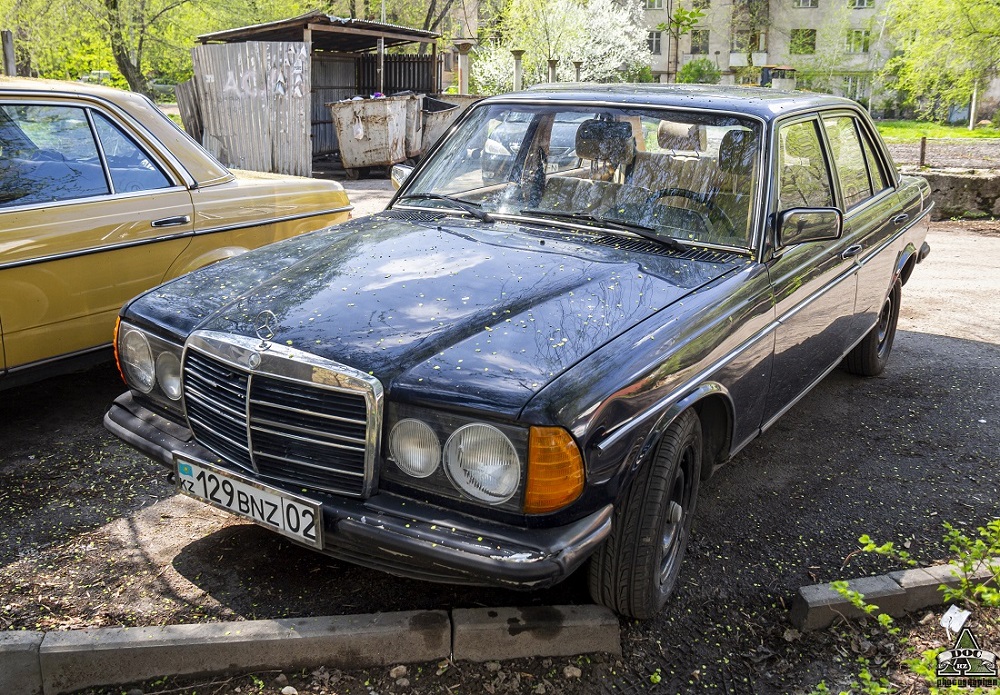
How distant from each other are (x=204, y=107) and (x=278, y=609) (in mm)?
13924

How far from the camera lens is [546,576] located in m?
2.48

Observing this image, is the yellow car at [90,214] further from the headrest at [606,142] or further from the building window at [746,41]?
the building window at [746,41]

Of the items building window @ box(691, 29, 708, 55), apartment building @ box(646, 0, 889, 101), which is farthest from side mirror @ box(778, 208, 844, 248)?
building window @ box(691, 29, 708, 55)

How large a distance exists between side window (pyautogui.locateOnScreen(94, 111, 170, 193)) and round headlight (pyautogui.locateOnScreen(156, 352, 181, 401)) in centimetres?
196

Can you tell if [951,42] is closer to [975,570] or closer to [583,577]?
[975,570]

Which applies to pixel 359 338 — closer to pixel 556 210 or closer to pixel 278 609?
pixel 278 609

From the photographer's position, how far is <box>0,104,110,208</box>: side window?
4.43 meters

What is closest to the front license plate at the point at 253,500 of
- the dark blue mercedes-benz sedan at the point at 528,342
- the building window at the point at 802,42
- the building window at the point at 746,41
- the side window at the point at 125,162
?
the dark blue mercedes-benz sedan at the point at 528,342

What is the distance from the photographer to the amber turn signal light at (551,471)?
97.9 inches

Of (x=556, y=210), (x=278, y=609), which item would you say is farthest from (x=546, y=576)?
(x=556, y=210)

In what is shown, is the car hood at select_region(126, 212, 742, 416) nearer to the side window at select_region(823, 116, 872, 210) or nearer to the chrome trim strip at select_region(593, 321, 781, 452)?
the chrome trim strip at select_region(593, 321, 781, 452)

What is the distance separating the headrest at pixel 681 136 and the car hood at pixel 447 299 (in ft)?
1.85

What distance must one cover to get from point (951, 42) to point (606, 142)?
21717 mm

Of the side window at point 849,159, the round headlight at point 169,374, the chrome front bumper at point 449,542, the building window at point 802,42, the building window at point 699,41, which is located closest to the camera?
the chrome front bumper at point 449,542
